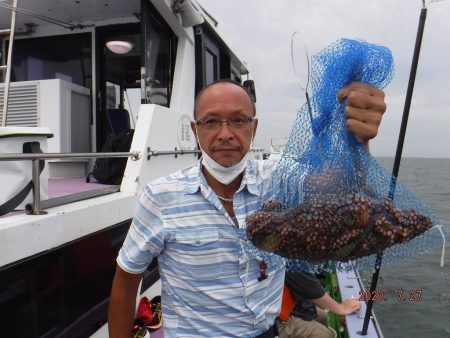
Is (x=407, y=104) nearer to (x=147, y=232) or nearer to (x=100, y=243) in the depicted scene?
(x=147, y=232)

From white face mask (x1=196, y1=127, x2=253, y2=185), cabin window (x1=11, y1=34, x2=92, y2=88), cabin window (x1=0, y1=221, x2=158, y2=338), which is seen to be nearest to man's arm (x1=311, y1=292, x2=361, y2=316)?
cabin window (x1=0, y1=221, x2=158, y2=338)

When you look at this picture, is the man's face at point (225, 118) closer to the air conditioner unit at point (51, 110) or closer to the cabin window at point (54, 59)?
the air conditioner unit at point (51, 110)

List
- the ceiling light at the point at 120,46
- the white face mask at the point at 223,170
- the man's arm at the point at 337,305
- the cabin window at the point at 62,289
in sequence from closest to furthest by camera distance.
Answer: the white face mask at the point at 223,170 < the cabin window at the point at 62,289 < the man's arm at the point at 337,305 < the ceiling light at the point at 120,46

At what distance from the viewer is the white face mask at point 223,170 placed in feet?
5.46

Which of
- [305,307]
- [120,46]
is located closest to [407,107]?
[305,307]

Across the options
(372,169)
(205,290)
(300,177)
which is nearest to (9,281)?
(205,290)

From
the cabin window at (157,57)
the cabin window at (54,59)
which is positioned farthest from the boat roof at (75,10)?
the cabin window at (157,57)

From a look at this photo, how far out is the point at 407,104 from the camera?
168cm

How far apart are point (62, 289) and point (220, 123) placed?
146cm

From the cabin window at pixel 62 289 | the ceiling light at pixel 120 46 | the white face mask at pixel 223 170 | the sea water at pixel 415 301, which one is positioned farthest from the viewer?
the sea water at pixel 415 301

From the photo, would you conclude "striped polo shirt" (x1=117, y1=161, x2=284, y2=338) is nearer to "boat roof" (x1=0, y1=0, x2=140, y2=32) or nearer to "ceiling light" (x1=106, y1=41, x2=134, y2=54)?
"boat roof" (x1=0, y1=0, x2=140, y2=32)

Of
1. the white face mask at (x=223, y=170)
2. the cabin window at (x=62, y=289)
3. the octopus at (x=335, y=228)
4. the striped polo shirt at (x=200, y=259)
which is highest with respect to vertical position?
the white face mask at (x=223, y=170)

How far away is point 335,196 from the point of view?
130 centimetres

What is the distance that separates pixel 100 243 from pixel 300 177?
1684 millimetres
